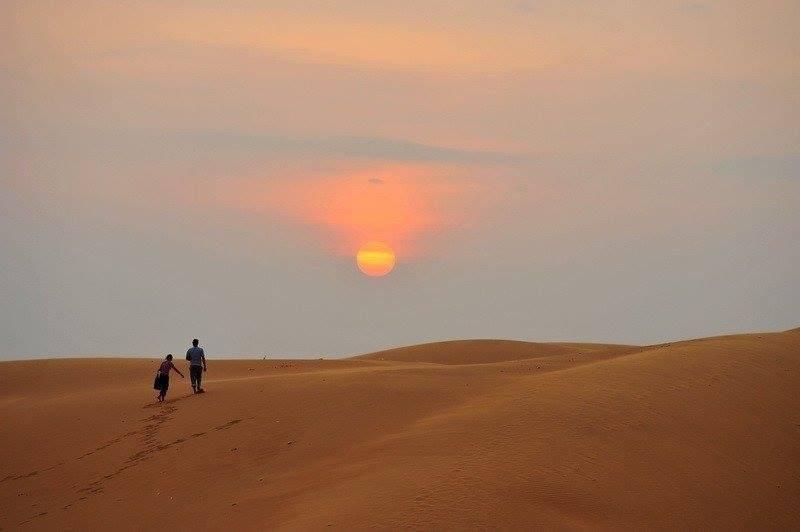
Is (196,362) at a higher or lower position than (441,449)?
higher

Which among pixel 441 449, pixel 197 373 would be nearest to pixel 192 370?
pixel 197 373

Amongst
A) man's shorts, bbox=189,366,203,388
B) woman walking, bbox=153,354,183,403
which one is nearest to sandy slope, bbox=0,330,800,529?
woman walking, bbox=153,354,183,403

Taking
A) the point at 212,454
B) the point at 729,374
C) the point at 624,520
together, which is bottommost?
the point at 624,520

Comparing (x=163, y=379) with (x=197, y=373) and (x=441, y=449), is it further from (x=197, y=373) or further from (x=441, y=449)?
(x=441, y=449)

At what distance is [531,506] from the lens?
11.1m

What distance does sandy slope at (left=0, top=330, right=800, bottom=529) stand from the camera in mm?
11695

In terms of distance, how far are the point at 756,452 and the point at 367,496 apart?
7.15 meters

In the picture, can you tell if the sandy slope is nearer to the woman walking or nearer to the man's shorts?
the woman walking

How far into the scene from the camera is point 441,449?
13.4 m

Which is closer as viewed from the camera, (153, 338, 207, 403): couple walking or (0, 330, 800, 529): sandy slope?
(0, 330, 800, 529): sandy slope

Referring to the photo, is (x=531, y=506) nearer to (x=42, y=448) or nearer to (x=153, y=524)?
(x=153, y=524)

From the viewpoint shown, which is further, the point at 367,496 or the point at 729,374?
the point at 729,374

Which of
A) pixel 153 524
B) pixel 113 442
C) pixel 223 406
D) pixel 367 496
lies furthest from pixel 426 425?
pixel 113 442

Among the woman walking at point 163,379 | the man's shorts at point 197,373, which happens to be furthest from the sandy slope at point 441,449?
the man's shorts at point 197,373
